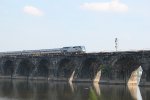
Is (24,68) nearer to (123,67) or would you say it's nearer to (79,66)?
(79,66)

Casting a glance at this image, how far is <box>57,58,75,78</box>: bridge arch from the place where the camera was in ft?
244

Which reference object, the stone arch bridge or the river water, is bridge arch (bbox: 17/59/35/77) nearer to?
the stone arch bridge

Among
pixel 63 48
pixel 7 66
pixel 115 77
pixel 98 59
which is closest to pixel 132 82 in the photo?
pixel 115 77

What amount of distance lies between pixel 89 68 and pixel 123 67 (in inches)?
408

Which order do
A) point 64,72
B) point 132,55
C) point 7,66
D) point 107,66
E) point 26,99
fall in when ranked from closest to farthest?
point 26,99, point 132,55, point 107,66, point 64,72, point 7,66

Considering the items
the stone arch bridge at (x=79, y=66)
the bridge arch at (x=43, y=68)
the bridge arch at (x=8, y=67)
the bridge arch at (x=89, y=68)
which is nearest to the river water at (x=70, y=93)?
the stone arch bridge at (x=79, y=66)

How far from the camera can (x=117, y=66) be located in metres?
63.2

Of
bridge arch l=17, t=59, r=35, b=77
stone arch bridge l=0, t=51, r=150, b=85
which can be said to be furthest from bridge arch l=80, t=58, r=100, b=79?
bridge arch l=17, t=59, r=35, b=77

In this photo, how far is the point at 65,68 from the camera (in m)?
76.0

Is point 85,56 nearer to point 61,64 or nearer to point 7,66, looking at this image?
point 61,64

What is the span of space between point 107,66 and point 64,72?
15.0 m

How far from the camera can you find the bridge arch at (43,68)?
80.8m

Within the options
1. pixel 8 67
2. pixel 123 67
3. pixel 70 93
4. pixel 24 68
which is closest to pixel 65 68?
pixel 24 68

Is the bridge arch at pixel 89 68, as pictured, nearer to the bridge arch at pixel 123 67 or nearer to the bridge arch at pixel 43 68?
the bridge arch at pixel 123 67
